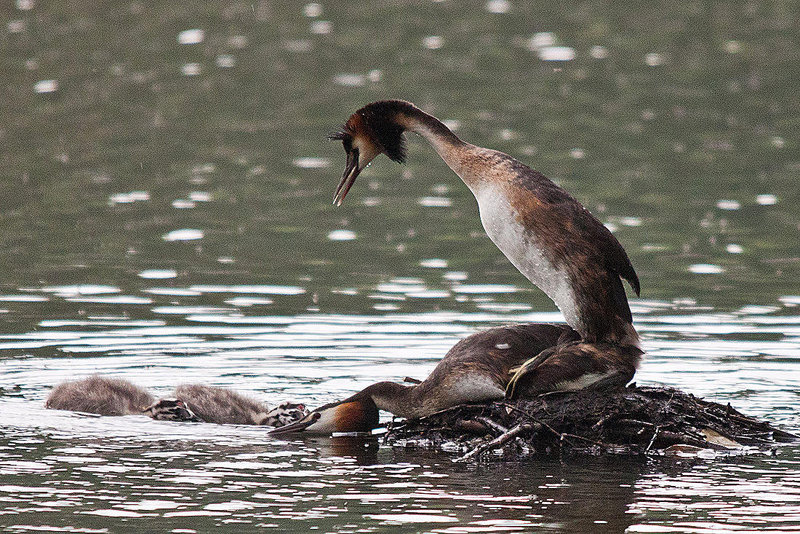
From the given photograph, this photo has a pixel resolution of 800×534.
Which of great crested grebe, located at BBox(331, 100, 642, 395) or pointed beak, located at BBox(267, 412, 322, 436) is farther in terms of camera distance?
pointed beak, located at BBox(267, 412, 322, 436)

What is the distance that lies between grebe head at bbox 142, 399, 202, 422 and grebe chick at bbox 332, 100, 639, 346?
8.82 ft

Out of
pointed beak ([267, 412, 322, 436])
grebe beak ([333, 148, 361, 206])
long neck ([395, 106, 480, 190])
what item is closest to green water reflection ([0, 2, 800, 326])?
grebe beak ([333, 148, 361, 206])

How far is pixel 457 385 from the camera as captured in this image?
10906mm

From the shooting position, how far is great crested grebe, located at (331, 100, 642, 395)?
10.6 meters

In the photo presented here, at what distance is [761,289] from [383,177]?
8.64m

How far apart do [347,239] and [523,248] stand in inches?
340

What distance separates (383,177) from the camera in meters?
23.8

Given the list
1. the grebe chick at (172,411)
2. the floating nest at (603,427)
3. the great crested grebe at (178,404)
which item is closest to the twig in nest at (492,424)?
the floating nest at (603,427)

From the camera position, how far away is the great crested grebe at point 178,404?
1169cm

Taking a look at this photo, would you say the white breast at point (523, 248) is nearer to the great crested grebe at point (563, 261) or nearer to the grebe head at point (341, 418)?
the great crested grebe at point (563, 261)

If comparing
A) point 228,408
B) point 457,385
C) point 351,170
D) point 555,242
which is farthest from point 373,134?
point 228,408

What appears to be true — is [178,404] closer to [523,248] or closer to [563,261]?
[523,248]

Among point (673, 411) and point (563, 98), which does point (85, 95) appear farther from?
point (673, 411)

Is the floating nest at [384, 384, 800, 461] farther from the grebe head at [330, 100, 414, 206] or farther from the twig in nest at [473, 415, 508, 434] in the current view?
the grebe head at [330, 100, 414, 206]
